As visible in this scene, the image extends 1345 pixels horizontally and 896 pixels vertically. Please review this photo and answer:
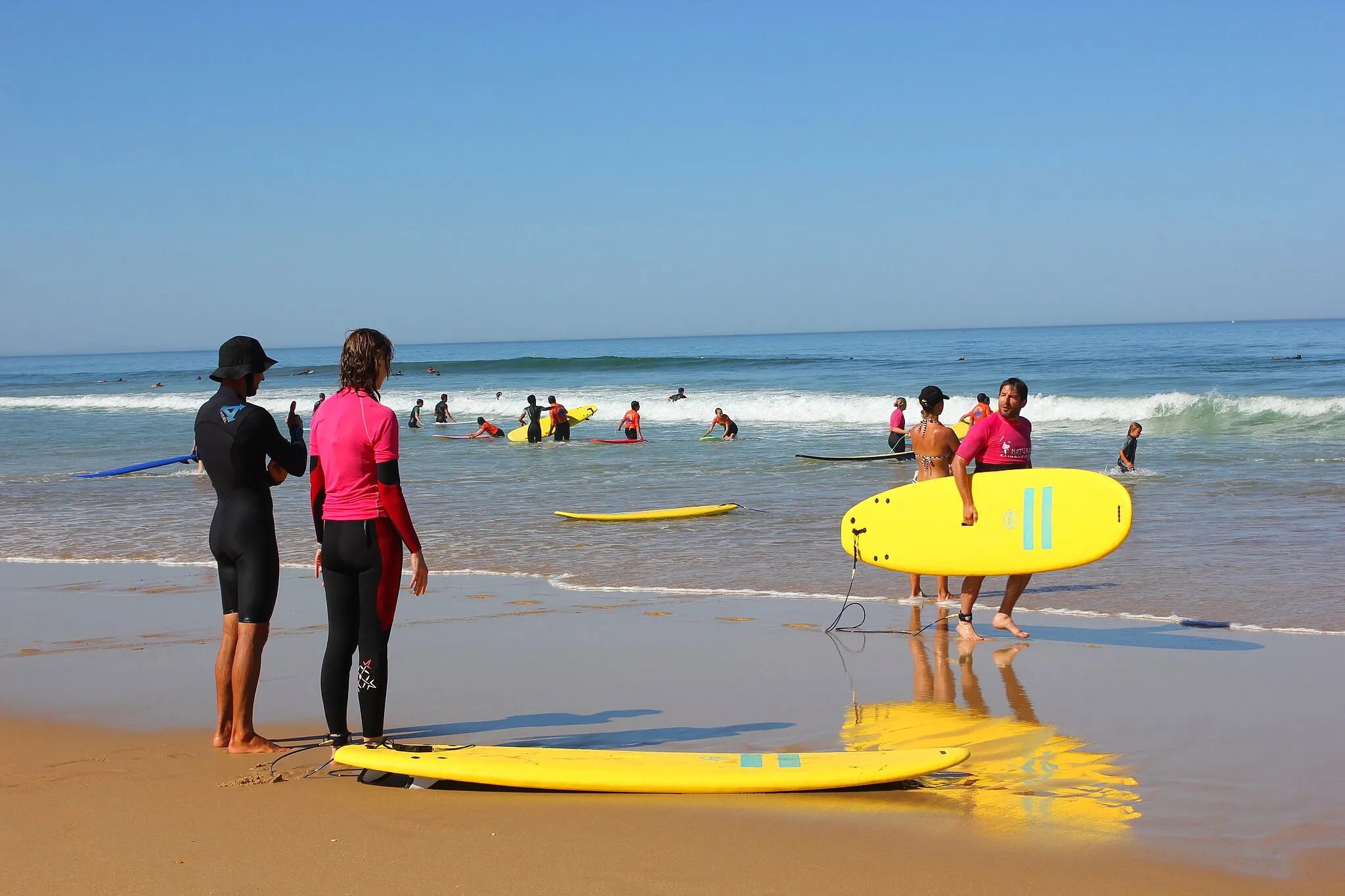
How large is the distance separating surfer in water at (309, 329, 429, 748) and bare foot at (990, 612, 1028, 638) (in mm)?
3535

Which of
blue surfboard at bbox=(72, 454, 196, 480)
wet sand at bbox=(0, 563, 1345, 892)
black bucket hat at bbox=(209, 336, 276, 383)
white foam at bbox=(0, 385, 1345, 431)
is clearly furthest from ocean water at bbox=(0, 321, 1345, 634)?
black bucket hat at bbox=(209, 336, 276, 383)

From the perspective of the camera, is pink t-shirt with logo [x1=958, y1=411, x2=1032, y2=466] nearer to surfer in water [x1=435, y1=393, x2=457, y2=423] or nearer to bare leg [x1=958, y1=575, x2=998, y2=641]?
bare leg [x1=958, y1=575, x2=998, y2=641]

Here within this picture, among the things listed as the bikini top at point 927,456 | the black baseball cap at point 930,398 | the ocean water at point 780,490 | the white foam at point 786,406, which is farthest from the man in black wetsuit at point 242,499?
the white foam at point 786,406

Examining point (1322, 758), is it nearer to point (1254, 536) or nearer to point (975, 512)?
point (975, 512)

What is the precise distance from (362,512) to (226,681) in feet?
3.20

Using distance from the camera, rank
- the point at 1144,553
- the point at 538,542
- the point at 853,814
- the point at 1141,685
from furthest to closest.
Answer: the point at 538,542 → the point at 1144,553 → the point at 1141,685 → the point at 853,814

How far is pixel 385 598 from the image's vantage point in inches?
149

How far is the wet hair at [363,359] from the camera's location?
12.4 feet

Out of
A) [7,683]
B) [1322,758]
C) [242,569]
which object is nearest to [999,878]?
[1322,758]

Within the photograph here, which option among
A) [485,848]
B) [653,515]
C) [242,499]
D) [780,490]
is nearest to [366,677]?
[242,499]

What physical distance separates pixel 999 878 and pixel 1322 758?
6.11 ft

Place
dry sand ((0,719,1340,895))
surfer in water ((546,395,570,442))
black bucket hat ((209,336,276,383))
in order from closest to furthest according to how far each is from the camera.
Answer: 1. dry sand ((0,719,1340,895))
2. black bucket hat ((209,336,276,383))
3. surfer in water ((546,395,570,442))

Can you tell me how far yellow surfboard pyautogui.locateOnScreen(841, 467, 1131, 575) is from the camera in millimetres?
6223

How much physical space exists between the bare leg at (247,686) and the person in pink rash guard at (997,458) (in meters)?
3.75
